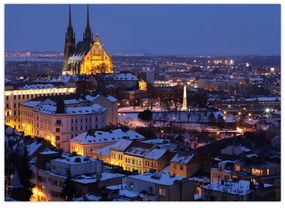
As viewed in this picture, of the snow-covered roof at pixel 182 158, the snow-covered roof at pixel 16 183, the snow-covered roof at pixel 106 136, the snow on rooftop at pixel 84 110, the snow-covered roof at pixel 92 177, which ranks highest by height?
the snow-covered roof at pixel 16 183

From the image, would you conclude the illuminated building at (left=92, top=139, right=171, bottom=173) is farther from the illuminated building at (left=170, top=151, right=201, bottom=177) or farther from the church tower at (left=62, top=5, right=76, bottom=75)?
the church tower at (left=62, top=5, right=76, bottom=75)

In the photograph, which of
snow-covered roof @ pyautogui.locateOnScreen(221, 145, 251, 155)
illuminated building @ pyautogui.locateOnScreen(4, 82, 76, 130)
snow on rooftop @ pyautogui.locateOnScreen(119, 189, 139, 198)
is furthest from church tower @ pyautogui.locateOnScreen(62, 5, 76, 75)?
snow on rooftop @ pyautogui.locateOnScreen(119, 189, 139, 198)

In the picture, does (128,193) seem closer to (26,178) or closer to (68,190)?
(68,190)

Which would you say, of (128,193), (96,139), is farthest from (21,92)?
(128,193)

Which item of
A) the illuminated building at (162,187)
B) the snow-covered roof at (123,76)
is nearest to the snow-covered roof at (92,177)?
the illuminated building at (162,187)

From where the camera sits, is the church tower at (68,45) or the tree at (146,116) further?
the church tower at (68,45)

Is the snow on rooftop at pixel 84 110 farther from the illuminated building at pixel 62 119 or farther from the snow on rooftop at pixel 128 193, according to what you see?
the snow on rooftop at pixel 128 193
